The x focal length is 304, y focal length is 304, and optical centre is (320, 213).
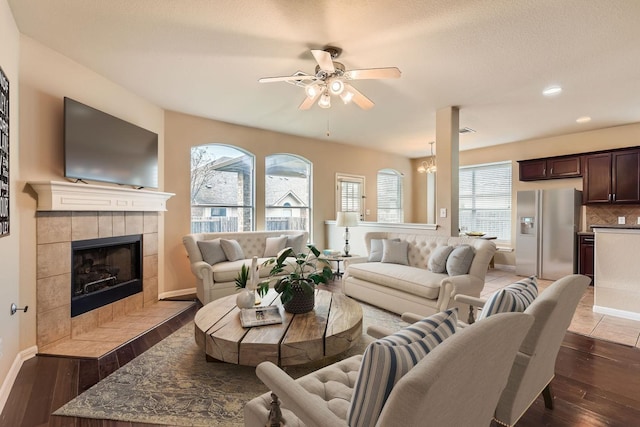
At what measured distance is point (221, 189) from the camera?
16.5 ft

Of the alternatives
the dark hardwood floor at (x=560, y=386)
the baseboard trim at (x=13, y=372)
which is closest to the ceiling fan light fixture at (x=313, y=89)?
the dark hardwood floor at (x=560, y=386)

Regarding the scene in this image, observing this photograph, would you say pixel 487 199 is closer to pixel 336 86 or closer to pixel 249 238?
pixel 249 238

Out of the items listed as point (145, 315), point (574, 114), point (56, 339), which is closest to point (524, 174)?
point (574, 114)

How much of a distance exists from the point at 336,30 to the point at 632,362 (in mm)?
3582

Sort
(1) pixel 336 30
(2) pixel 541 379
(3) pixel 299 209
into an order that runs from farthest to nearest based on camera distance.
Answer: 1. (3) pixel 299 209
2. (1) pixel 336 30
3. (2) pixel 541 379

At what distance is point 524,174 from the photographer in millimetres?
6031

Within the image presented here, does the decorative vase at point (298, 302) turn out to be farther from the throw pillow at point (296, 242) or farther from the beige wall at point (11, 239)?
the throw pillow at point (296, 242)

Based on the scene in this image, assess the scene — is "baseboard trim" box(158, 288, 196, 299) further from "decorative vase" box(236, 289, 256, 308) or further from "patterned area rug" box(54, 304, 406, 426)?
"decorative vase" box(236, 289, 256, 308)

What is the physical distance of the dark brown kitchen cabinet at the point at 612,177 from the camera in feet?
15.7

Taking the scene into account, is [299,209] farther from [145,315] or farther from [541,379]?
[541,379]

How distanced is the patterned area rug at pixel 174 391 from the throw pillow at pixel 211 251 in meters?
1.59

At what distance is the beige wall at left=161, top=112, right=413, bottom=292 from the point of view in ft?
14.7

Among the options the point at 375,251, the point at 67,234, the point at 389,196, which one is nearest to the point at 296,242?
the point at 375,251

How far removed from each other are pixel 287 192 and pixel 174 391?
13.5 ft
